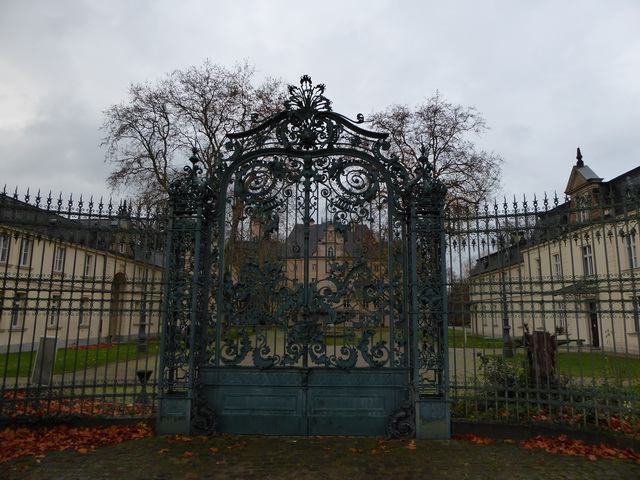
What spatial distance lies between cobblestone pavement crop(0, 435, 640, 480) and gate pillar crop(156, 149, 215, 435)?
0.38m

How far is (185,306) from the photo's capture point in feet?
22.0

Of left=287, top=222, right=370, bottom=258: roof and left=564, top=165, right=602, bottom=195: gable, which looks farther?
left=564, top=165, right=602, bottom=195: gable

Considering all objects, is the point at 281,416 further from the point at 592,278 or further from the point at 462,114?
the point at 462,114

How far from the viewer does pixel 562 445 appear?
19.1 ft

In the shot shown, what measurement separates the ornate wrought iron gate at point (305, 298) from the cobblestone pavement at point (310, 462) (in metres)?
0.46

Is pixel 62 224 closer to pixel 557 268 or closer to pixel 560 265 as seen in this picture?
pixel 560 265

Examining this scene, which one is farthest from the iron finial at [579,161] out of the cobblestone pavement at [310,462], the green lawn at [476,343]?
the cobblestone pavement at [310,462]

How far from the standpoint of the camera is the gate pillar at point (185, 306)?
6508 mm

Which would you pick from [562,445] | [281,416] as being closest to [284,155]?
[281,416]

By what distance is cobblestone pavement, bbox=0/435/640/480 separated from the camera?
16.3 ft

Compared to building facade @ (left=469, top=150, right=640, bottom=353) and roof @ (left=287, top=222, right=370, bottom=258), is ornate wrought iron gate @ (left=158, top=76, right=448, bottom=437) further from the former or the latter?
building facade @ (left=469, top=150, right=640, bottom=353)

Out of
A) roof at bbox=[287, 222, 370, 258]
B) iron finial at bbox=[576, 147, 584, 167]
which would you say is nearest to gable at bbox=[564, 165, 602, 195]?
iron finial at bbox=[576, 147, 584, 167]

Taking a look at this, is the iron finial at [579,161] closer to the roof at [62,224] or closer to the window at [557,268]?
the window at [557,268]

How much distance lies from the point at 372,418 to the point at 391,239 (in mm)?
2633
